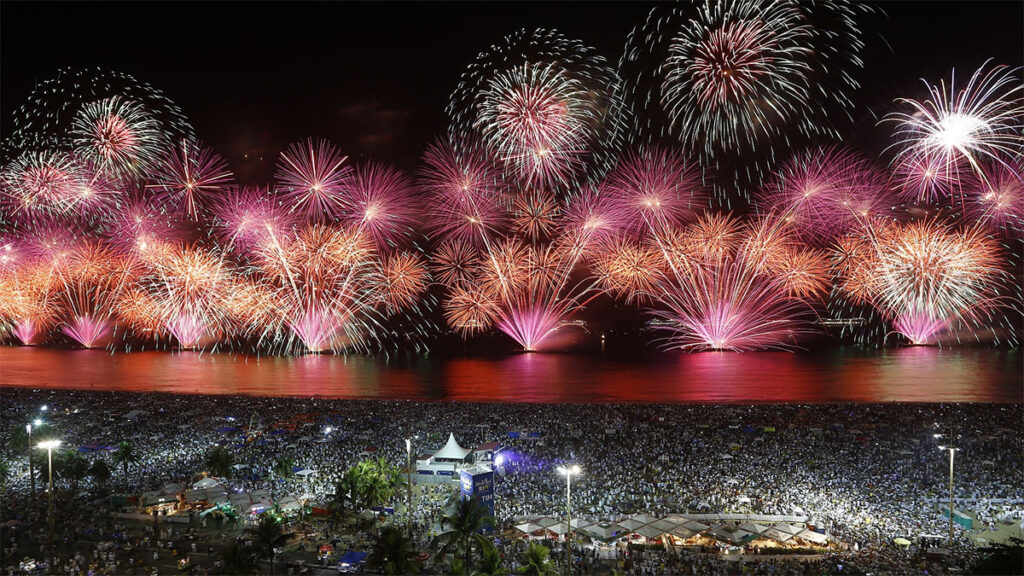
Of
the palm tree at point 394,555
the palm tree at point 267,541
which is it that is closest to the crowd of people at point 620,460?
the palm tree at point 394,555

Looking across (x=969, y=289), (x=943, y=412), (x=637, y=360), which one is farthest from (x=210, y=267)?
(x=943, y=412)

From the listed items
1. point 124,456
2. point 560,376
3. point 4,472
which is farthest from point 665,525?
point 4,472

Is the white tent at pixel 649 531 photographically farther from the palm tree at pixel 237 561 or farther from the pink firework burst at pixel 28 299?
the pink firework burst at pixel 28 299

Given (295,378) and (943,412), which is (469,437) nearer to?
(295,378)

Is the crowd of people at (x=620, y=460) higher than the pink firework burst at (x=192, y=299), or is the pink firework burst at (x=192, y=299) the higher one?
the pink firework burst at (x=192, y=299)

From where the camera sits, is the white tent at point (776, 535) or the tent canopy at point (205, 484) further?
the tent canopy at point (205, 484)

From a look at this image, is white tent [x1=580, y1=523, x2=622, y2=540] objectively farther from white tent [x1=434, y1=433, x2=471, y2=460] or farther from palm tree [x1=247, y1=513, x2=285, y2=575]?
palm tree [x1=247, y1=513, x2=285, y2=575]

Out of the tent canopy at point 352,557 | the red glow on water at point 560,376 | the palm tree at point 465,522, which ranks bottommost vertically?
the tent canopy at point 352,557
